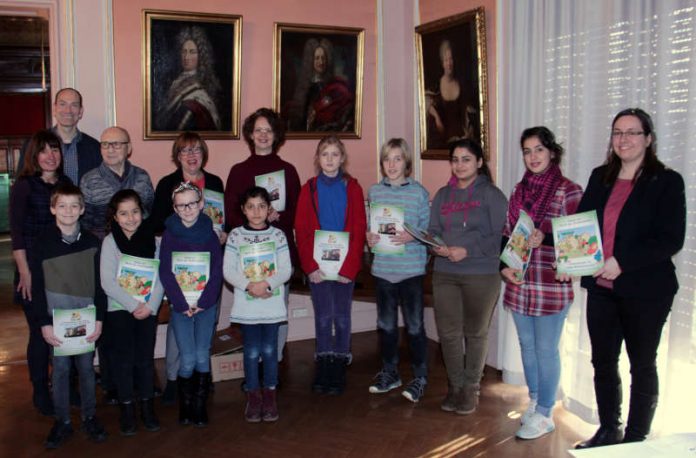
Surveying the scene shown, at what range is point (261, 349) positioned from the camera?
4387 mm

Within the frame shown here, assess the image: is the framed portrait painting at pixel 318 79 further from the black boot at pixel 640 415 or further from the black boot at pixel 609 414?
the black boot at pixel 640 415

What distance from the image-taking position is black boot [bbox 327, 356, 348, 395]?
15.9 ft

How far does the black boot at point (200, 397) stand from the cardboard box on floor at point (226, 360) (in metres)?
0.75

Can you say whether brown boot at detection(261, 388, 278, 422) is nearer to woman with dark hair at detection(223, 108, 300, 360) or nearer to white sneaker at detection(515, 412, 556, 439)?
woman with dark hair at detection(223, 108, 300, 360)

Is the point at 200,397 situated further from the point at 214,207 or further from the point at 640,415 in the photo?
the point at 640,415

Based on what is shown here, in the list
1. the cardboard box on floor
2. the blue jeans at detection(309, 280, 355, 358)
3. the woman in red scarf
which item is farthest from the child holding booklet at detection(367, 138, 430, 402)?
the cardboard box on floor

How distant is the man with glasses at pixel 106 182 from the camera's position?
4.38 metres

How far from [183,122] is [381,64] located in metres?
1.94

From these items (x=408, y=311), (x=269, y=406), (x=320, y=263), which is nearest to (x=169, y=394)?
(x=269, y=406)

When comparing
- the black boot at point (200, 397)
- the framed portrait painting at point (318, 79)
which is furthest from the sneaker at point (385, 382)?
the framed portrait painting at point (318, 79)

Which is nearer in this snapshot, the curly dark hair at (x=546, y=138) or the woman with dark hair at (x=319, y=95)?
the curly dark hair at (x=546, y=138)

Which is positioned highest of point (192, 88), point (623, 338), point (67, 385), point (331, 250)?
point (192, 88)

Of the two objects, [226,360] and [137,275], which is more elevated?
[137,275]

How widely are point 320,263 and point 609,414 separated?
2018mm
